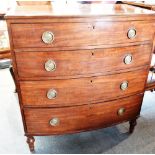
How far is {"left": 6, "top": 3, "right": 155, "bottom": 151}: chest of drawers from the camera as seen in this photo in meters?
1.10

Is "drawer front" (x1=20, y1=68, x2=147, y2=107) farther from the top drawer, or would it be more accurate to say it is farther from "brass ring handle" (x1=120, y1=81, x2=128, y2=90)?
the top drawer

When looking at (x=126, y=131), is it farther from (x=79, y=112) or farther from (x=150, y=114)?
(x=79, y=112)

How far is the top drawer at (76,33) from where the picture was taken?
1077 mm

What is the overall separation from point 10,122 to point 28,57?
1033 mm

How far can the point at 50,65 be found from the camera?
119cm

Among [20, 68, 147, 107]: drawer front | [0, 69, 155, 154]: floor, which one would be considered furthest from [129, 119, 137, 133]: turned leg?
[20, 68, 147, 107]: drawer front

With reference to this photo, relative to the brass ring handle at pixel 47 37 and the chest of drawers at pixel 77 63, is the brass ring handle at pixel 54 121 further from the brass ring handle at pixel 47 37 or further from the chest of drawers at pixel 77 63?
the brass ring handle at pixel 47 37

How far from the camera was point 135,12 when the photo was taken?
1.23m

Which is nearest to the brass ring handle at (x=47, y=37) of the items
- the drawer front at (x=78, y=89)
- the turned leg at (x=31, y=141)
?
the drawer front at (x=78, y=89)

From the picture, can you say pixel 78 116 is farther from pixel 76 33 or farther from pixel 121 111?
pixel 76 33

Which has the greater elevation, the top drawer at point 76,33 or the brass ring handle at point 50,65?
the top drawer at point 76,33

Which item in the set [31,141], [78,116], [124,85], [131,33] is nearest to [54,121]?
[78,116]

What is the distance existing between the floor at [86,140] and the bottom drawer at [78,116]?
25cm

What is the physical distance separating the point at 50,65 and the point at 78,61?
0.17 meters
